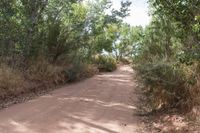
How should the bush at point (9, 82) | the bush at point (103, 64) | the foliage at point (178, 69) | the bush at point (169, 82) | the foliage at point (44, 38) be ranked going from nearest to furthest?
the foliage at point (178, 69), the bush at point (169, 82), the bush at point (9, 82), the foliage at point (44, 38), the bush at point (103, 64)

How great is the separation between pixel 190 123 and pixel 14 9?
36.8 feet

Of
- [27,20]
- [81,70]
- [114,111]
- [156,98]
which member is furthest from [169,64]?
[81,70]

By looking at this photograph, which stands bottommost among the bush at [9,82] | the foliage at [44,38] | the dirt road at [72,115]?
the dirt road at [72,115]

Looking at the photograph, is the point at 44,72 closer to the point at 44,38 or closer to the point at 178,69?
the point at 44,38

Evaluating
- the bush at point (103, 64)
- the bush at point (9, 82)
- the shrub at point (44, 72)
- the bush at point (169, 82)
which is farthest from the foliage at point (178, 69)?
the bush at point (103, 64)

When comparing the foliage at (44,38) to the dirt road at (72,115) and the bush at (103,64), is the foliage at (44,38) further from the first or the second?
the bush at (103,64)

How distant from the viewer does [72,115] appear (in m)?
11.1

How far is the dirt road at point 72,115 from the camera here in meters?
9.42

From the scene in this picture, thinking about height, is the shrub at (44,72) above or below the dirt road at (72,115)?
above

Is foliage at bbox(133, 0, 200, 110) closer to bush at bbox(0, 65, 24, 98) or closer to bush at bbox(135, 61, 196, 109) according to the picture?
bush at bbox(135, 61, 196, 109)

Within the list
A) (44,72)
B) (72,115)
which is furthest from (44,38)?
(72,115)

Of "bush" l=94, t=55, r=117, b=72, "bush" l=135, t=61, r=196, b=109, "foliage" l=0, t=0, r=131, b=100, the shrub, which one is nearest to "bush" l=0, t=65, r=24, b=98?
"foliage" l=0, t=0, r=131, b=100

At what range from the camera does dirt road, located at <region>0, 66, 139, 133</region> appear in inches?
371

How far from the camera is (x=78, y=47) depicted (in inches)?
939
